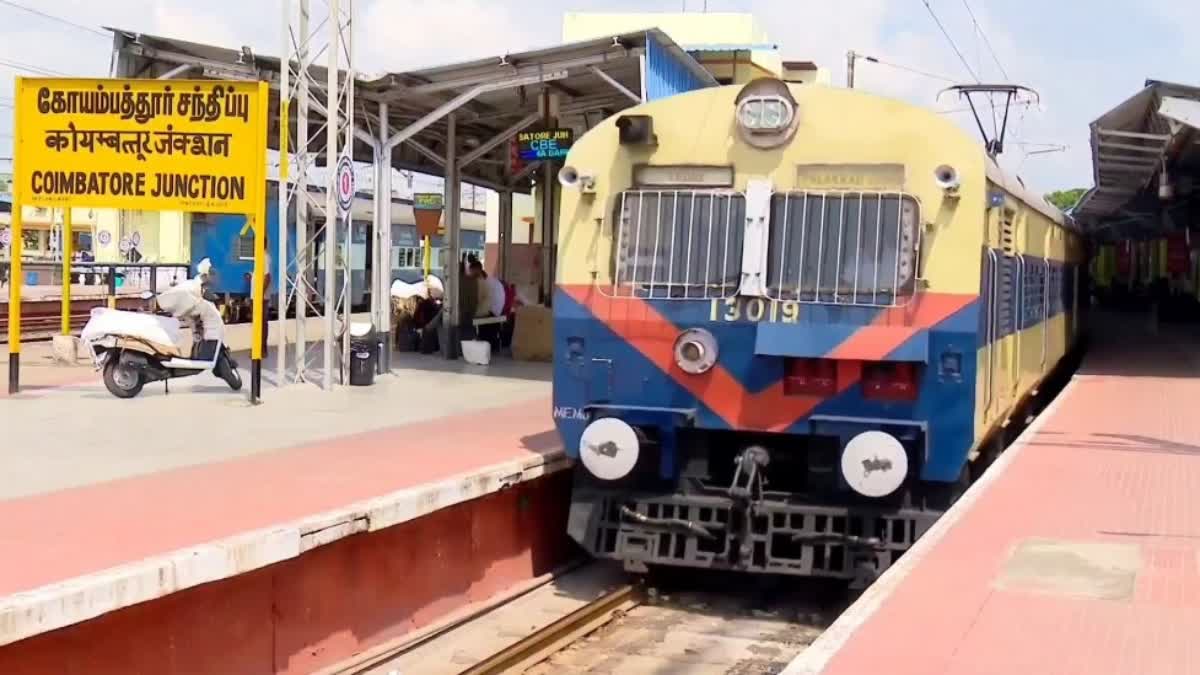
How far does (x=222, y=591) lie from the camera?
722cm

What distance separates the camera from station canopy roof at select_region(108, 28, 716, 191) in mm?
16391

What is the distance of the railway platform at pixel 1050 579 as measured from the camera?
18.2 feet

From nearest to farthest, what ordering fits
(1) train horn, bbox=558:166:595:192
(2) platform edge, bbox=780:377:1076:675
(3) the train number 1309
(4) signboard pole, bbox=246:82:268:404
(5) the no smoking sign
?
(2) platform edge, bbox=780:377:1076:675
(3) the train number 1309
(1) train horn, bbox=558:166:595:192
(4) signboard pole, bbox=246:82:268:404
(5) the no smoking sign

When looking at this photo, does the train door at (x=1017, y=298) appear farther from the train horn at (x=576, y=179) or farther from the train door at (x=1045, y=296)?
the train horn at (x=576, y=179)

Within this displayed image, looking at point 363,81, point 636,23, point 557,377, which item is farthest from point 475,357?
point 636,23

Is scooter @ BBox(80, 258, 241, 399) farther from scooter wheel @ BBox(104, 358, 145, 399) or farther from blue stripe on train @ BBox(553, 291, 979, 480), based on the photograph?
blue stripe on train @ BBox(553, 291, 979, 480)

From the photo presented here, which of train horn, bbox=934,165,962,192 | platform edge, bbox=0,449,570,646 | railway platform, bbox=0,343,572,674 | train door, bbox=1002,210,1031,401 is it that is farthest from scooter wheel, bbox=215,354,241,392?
train horn, bbox=934,165,962,192

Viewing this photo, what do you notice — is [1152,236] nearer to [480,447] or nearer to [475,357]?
[475,357]

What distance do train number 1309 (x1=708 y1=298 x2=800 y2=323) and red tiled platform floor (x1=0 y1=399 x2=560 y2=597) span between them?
212 centimetres

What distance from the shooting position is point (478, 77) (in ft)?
56.3

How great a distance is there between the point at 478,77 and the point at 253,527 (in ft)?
35.0

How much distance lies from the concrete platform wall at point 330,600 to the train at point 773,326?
989 mm

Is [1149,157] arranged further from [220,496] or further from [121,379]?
[220,496]

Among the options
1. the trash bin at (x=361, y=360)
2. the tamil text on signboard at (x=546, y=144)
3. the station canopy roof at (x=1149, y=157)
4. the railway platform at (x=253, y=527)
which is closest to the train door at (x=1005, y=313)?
the railway platform at (x=253, y=527)
